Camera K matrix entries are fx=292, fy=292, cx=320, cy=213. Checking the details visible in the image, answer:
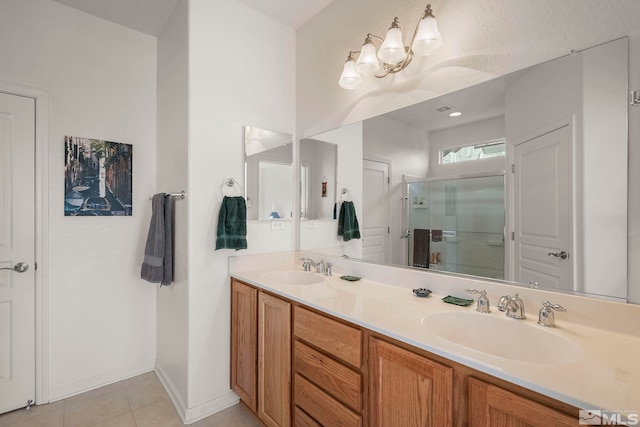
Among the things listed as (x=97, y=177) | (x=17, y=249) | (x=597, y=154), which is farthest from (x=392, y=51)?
(x=17, y=249)

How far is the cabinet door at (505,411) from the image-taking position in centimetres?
68

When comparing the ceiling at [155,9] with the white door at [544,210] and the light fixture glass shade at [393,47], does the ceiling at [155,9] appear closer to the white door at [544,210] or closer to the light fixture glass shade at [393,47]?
the light fixture glass shade at [393,47]

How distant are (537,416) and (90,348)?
275 cm

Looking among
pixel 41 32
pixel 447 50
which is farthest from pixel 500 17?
pixel 41 32

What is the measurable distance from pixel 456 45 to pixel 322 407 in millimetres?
1786

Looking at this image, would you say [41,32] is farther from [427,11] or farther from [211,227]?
[427,11]

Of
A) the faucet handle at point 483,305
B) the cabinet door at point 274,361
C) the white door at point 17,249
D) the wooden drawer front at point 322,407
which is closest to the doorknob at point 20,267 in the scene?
the white door at point 17,249

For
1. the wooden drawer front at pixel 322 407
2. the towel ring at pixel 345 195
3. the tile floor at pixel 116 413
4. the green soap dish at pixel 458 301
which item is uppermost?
the towel ring at pixel 345 195

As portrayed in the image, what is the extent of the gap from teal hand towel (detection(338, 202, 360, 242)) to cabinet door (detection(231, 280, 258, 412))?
27.5 inches

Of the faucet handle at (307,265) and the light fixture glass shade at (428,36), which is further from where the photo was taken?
the faucet handle at (307,265)

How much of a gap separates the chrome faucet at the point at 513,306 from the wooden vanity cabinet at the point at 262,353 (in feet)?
3.12

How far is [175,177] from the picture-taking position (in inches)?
80.7

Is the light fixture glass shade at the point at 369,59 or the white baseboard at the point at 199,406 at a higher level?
the light fixture glass shade at the point at 369,59

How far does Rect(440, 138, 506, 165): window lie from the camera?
4.27 feet
